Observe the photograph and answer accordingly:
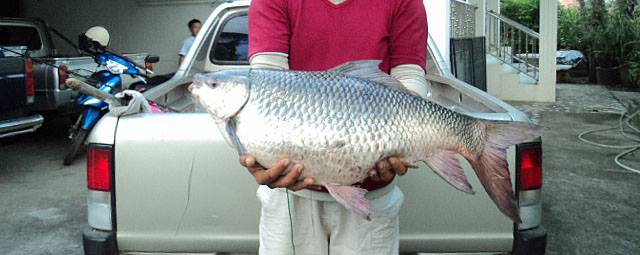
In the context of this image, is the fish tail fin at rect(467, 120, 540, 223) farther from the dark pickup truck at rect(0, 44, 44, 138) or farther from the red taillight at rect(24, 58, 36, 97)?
the red taillight at rect(24, 58, 36, 97)

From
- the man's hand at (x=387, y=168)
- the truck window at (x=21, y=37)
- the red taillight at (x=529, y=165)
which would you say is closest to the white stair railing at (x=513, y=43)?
the truck window at (x=21, y=37)

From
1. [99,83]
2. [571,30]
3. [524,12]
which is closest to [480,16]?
[571,30]

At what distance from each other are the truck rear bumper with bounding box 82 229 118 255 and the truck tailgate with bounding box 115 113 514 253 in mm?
34

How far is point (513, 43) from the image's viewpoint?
14.6 metres

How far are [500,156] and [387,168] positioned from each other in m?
0.34

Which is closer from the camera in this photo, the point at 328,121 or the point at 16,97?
the point at 328,121

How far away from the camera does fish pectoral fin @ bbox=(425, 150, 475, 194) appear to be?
6.09ft

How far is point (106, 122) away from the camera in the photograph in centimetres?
276

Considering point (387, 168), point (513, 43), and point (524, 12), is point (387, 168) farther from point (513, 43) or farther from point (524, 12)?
point (524, 12)

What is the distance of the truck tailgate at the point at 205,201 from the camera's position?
2.72m

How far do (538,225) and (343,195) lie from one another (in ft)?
4.80

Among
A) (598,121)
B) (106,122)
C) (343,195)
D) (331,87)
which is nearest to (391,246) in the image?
(343,195)

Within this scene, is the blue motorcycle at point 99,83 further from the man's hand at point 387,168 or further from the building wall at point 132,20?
the man's hand at point 387,168

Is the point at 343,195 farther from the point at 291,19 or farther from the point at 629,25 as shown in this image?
the point at 629,25
